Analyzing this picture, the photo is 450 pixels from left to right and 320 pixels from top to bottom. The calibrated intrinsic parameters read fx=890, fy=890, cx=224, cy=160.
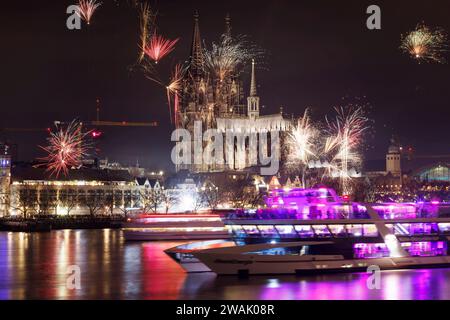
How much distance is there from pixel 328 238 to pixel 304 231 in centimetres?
100

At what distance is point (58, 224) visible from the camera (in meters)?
83.8

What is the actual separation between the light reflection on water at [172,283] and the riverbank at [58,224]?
109ft

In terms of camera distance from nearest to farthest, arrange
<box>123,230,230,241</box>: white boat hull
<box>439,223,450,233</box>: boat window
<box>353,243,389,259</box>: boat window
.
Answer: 1. <box>353,243,389,259</box>: boat window
2. <box>439,223,450,233</box>: boat window
3. <box>123,230,230,241</box>: white boat hull

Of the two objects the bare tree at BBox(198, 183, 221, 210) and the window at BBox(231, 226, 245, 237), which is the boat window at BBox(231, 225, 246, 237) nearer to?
the window at BBox(231, 226, 245, 237)

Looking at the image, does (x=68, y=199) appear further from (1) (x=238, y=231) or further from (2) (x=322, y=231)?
(2) (x=322, y=231)

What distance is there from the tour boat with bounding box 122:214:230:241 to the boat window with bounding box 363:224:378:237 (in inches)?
1017

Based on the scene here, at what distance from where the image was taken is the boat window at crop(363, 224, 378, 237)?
120ft

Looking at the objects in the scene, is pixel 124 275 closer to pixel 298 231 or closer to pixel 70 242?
pixel 298 231

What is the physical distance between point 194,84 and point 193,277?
93.3 m

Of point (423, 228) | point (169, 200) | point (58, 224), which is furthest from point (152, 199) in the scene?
point (423, 228)

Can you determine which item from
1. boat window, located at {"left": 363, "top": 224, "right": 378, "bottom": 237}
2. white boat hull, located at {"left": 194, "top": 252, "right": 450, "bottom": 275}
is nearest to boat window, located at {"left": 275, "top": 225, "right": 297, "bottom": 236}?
white boat hull, located at {"left": 194, "top": 252, "right": 450, "bottom": 275}
